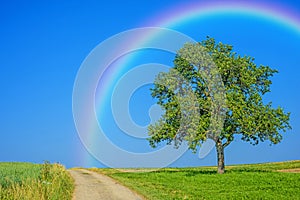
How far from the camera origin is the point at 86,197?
A: 23.5 m

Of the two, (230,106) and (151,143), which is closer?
(230,106)

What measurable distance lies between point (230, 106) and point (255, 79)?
4649 mm

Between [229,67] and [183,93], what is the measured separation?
217 inches

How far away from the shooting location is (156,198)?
73.5ft

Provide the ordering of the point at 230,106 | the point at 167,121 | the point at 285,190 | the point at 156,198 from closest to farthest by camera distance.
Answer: the point at 156,198 < the point at 285,190 < the point at 230,106 < the point at 167,121

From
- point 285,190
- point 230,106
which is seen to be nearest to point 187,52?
point 230,106

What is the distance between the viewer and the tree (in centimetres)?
4175

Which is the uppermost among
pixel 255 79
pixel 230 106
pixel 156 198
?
pixel 255 79

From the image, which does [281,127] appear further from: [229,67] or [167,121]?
[167,121]

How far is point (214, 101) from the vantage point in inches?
1660

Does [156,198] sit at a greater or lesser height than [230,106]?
lesser

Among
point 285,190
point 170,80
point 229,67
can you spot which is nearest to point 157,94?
point 170,80

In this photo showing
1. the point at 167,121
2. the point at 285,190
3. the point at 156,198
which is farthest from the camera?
the point at 167,121

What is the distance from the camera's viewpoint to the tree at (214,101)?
1644 inches
